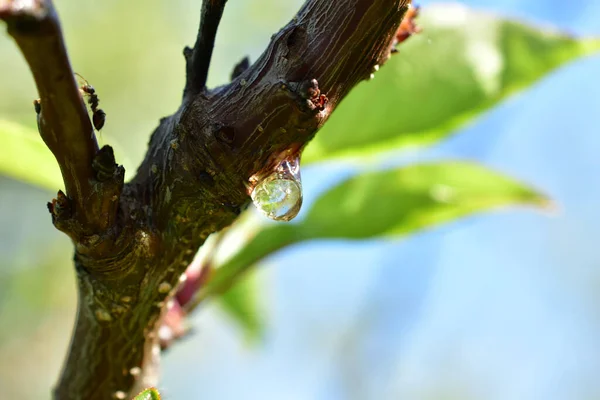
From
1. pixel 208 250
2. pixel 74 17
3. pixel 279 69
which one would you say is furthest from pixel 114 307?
pixel 74 17

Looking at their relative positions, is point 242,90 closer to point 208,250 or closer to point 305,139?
point 305,139

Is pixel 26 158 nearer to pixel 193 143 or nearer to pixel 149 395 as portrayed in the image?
pixel 193 143

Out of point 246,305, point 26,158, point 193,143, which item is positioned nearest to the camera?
point 193,143

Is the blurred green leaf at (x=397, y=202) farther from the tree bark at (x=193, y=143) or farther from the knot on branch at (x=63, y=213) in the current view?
the knot on branch at (x=63, y=213)

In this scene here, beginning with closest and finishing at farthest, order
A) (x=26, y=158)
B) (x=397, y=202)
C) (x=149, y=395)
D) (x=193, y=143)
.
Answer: (x=149, y=395) → (x=193, y=143) → (x=26, y=158) → (x=397, y=202)

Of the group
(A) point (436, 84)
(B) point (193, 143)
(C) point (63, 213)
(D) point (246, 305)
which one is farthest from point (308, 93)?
(D) point (246, 305)
